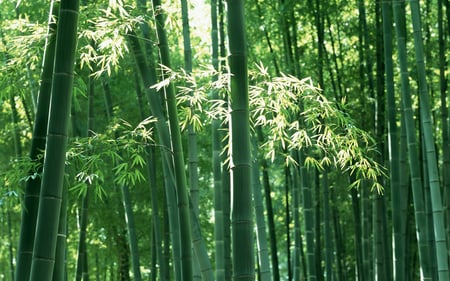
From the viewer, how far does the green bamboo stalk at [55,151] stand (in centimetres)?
283

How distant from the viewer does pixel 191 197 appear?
5.16 m

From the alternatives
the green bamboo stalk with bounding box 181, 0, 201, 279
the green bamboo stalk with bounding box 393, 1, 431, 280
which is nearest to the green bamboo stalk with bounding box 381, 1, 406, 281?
the green bamboo stalk with bounding box 393, 1, 431, 280

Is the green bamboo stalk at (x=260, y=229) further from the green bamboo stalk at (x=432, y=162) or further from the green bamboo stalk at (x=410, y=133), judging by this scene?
the green bamboo stalk at (x=432, y=162)

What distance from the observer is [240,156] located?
3.03 meters

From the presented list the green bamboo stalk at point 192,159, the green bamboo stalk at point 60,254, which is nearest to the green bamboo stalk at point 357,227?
the green bamboo stalk at point 192,159

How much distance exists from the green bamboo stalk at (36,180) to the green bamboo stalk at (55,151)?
52 centimetres

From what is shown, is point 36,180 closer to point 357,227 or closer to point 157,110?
point 157,110

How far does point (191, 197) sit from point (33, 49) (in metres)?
1.64

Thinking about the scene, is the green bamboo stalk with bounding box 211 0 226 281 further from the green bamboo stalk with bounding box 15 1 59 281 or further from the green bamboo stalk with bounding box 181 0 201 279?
the green bamboo stalk with bounding box 15 1 59 281

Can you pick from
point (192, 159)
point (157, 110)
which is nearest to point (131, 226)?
point (192, 159)

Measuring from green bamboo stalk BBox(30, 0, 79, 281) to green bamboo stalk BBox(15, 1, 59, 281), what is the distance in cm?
52

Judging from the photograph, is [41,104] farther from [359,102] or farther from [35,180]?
[359,102]

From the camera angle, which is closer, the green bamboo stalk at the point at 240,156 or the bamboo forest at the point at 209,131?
the green bamboo stalk at the point at 240,156

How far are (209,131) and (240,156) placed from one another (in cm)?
532
